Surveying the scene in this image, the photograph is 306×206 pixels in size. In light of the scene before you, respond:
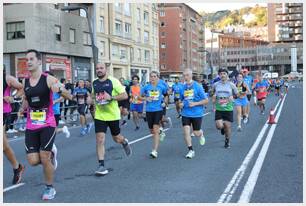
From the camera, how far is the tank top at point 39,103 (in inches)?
255

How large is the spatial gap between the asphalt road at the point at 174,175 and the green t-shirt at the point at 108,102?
912 millimetres

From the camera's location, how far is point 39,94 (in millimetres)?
6496

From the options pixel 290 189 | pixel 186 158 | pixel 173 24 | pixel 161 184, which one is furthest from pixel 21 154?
pixel 173 24

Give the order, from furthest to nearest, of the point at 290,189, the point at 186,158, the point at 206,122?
1. the point at 206,122
2. the point at 186,158
3. the point at 290,189

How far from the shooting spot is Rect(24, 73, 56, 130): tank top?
6477 mm

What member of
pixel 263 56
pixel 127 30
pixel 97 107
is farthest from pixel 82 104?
pixel 263 56

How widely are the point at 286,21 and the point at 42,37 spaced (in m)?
147

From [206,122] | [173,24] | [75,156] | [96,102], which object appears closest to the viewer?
[96,102]

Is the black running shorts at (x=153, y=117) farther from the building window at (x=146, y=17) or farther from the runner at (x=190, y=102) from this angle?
the building window at (x=146, y=17)

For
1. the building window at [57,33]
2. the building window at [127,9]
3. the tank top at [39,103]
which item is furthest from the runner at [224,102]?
the building window at [127,9]

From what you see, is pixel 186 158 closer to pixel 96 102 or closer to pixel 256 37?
pixel 96 102

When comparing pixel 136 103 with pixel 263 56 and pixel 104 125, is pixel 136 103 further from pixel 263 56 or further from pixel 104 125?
pixel 263 56

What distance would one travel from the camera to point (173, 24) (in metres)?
101

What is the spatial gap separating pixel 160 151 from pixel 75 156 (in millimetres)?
1765
